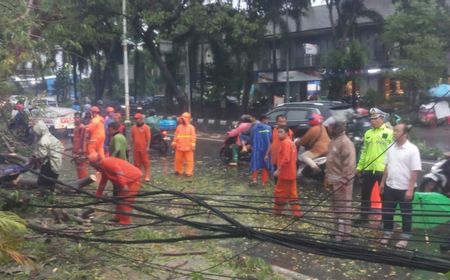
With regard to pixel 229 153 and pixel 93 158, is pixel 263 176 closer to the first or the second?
pixel 229 153

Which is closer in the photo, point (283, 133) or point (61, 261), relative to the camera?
point (61, 261)

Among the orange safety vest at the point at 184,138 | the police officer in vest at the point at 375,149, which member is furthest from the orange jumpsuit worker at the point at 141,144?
the police officer in vest at the point at 375,149

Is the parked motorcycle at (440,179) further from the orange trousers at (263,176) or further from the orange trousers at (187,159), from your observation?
the orange trousers at (187,159)

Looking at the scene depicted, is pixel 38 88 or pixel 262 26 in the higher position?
pixel 262 26

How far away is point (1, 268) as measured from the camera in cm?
573

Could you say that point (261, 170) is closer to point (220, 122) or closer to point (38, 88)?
point (38, 88)

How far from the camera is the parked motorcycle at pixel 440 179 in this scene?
7.56 meters

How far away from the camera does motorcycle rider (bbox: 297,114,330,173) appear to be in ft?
35.4

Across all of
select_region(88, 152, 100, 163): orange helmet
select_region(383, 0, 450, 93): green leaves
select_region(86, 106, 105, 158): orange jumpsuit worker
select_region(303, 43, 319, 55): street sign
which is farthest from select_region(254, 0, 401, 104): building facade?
select_region(88, 152, 100, 163): orange helmet

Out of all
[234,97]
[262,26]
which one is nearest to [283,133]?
[262,26]

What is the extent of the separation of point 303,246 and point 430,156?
12114mm

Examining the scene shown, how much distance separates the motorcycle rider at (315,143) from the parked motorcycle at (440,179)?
9.78 feet

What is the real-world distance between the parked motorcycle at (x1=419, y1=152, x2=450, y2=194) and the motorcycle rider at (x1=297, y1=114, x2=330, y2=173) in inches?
117

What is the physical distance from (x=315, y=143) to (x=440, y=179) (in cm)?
338
